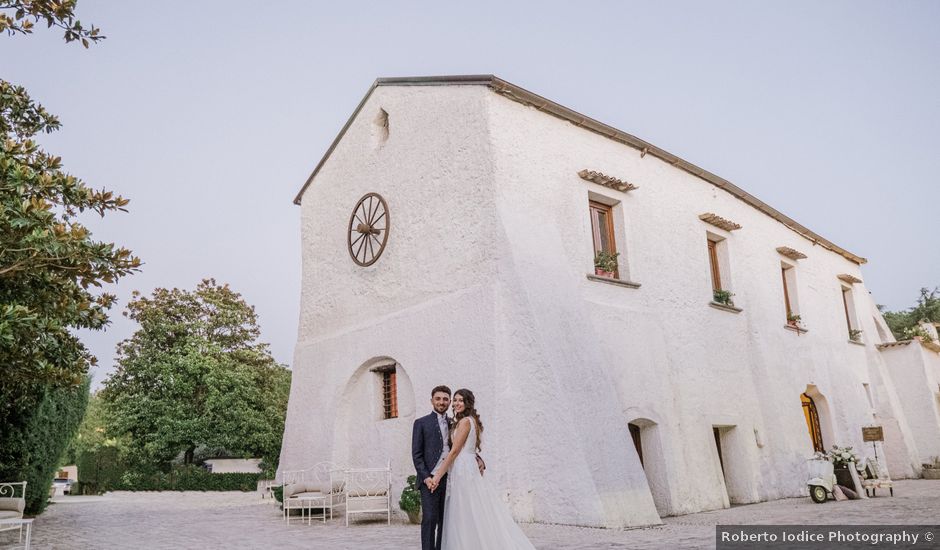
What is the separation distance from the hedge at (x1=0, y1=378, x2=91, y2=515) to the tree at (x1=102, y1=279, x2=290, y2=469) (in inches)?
576

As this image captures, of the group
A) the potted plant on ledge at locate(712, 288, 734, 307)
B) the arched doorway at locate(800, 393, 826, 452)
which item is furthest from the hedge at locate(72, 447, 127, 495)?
the arched doorway at locate(800, 393, 826, 452)

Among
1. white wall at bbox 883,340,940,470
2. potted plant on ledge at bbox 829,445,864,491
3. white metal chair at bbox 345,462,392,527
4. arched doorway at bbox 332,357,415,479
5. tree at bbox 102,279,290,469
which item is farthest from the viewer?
tree at bbox 102,279,290,469

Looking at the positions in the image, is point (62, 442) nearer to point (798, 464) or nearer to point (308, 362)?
point (308, 362)

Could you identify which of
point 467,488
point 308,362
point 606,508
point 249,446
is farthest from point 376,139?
point 249,446

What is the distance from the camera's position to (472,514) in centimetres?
607

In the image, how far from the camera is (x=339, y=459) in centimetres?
1380

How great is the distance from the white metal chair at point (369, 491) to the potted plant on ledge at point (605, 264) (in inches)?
207

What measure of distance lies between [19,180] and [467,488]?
17.9ft

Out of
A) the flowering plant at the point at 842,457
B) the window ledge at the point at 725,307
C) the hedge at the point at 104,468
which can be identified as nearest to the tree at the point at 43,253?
the window ledge at the point at 725,307

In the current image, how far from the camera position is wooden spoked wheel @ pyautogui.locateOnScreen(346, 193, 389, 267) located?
13836 millimetres

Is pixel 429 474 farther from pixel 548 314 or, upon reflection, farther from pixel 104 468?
pixel 104 468

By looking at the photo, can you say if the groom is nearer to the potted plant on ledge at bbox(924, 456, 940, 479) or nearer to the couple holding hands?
the couple holding hands

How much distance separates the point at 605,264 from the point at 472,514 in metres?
7.44

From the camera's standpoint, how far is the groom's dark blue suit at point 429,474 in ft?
19.9
